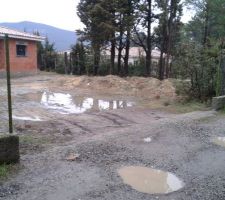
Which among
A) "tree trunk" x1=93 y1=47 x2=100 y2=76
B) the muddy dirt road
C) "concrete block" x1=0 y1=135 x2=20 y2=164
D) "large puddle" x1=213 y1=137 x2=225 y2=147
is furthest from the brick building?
"concrete block" x1=0 y1=135 x2=20 y2=164

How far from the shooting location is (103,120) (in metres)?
10.9

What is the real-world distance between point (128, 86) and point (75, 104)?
5697 millimetres

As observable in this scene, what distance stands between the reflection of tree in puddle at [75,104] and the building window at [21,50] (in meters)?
12.0

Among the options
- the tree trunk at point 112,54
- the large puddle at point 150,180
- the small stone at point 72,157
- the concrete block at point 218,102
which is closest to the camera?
the large puddle at point 150,180

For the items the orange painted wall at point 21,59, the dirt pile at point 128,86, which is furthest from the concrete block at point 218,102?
the orange painted wall at point 21,59

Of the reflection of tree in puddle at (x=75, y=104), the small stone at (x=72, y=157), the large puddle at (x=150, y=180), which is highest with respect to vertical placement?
the small stone at (x=72, y=157)

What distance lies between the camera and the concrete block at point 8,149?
565cm

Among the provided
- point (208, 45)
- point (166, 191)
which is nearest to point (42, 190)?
point (166, 191)

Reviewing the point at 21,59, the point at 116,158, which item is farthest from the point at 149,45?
the point at 116,158

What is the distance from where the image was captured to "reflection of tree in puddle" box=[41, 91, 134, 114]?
13.6 m

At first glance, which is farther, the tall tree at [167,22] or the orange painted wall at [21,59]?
the orange painted wall at [21,59]

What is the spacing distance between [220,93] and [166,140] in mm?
5598

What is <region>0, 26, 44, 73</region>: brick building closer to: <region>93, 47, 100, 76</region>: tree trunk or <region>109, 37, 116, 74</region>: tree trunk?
<region>93, 47, 100, 76</region>: tree trunk

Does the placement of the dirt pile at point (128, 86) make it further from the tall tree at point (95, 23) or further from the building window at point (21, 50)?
the building window at point (21, 50)
